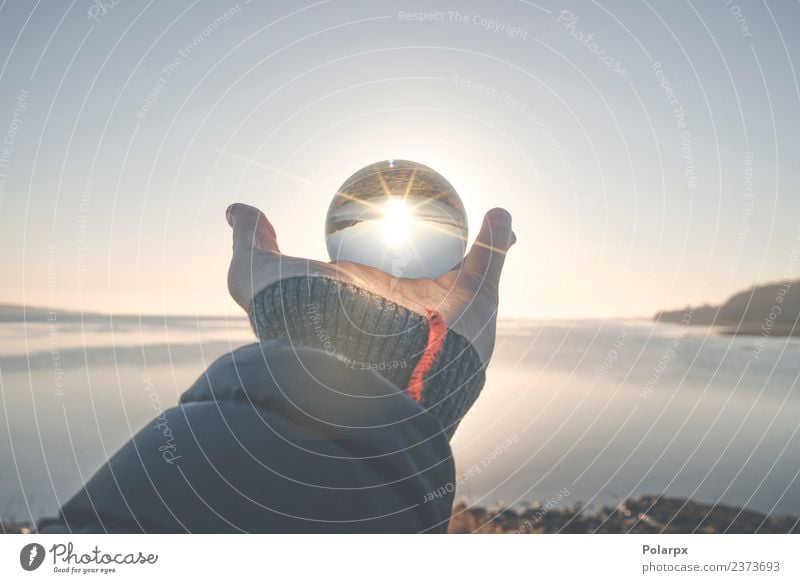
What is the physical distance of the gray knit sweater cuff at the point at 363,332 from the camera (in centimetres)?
201

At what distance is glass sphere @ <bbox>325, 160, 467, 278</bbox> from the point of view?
2.27 meters

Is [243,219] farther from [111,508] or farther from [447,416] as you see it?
[111,508]

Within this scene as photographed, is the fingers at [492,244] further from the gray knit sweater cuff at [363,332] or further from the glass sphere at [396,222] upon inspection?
the gray knit sweater cuff at [363,332]

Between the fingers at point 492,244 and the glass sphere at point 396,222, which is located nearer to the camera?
the glass sphere at point 396,222

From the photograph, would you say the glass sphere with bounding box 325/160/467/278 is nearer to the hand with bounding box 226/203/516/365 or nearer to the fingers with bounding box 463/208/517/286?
the hand with bounding box 226/203/516/365

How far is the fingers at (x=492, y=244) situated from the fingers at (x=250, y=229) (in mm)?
859

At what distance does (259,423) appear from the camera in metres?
1.09

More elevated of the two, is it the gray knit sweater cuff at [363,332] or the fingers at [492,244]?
the fingers at [492,244]
